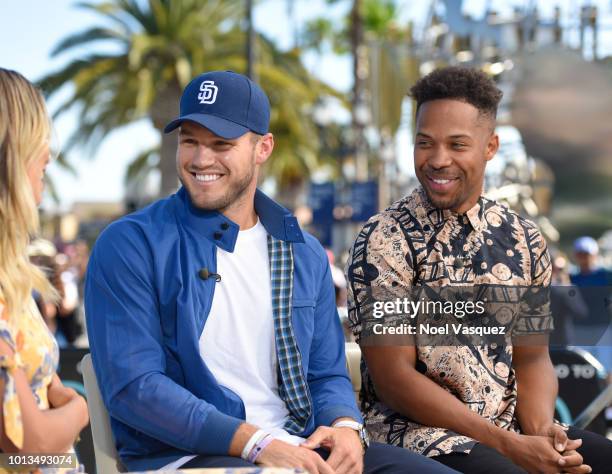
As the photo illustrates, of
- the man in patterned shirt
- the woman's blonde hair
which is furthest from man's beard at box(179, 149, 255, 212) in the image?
the woman's blonde hair

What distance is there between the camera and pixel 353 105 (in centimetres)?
2658

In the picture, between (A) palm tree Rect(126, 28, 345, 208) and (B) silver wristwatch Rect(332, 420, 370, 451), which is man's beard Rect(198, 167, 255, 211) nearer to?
(B) silver wristwatch Rect(332, 420, 370, 451)

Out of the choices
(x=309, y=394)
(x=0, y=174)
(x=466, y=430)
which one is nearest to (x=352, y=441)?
(x=309, y=394)

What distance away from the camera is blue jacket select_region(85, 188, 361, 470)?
2824mm

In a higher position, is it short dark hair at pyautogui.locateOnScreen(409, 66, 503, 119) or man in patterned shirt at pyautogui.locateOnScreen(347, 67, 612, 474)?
short dark hair at pyautogui.locateOnScreen(409, 66, 503, 119)

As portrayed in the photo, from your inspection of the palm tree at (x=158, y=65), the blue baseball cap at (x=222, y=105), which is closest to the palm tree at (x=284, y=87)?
the palm tree at (x=158, y=65)

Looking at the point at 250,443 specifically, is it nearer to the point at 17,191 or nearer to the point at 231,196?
the point at 231,196

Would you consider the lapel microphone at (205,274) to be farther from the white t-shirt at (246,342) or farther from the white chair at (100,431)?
the white chair at (100,431)

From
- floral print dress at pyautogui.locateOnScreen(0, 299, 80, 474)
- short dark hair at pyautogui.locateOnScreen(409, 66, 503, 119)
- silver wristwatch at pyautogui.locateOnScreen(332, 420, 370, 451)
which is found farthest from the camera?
short dark hair at pyautogui.locateOnScreen(409, 66, 503, 119)

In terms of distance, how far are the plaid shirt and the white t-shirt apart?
0.02 metres

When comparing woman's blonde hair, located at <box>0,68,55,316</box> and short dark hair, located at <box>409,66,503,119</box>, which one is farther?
short dark hair, located at <box>409,66,503,119</box>

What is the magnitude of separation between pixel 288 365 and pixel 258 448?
361 millimetres

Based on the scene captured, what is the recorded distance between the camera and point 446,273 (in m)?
3.42

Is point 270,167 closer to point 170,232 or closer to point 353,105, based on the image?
point 353,105
